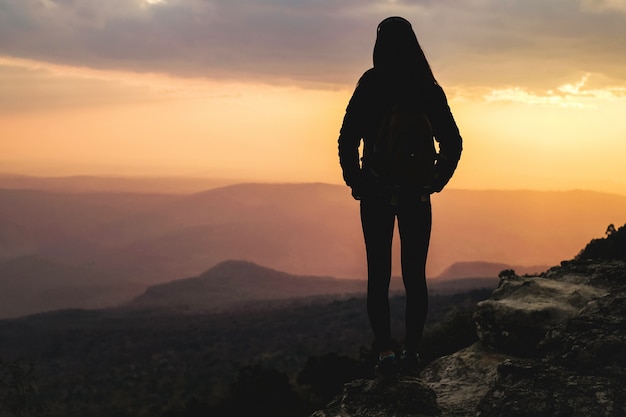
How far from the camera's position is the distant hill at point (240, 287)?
160 m

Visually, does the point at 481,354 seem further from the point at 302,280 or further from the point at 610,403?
the point at 302,280

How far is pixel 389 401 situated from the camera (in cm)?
Result: 584

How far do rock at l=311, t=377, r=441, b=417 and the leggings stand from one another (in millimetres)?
358

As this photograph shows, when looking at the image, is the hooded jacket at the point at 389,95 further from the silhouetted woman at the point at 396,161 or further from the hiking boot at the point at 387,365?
the hiking boot at the point at 387,365

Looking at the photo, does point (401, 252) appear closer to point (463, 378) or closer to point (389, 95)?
point (389, 95)

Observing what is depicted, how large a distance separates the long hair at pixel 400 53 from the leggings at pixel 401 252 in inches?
47.2

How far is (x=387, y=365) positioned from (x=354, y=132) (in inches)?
92.5

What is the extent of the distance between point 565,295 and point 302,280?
182708 millimetres

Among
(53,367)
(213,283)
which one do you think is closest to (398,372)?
(53,367)

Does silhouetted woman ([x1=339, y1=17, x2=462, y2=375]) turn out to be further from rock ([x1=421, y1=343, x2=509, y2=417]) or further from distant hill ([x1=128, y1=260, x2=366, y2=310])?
distant hill ([x1=128, y1=260, x2=366, y2=310])

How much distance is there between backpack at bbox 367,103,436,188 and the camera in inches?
225

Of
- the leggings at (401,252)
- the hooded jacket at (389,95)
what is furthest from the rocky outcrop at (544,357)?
the hooded jacket at (389,95)

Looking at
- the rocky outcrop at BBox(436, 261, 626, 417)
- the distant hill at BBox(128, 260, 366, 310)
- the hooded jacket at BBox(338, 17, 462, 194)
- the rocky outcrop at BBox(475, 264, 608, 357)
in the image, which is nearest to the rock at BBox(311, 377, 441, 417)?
the rocky outcrop at BBox(436, 261, 626, 417)

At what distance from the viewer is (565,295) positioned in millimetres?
8688
